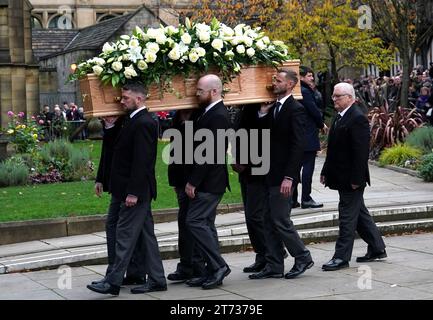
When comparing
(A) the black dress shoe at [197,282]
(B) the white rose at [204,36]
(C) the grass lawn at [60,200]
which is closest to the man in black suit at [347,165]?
(A) the black dress shoe at [197,282]

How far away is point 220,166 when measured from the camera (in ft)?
30.8

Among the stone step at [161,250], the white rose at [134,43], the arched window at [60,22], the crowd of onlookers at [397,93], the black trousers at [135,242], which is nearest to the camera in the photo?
the black trousers at [135,242]

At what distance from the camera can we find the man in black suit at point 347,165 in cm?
1001

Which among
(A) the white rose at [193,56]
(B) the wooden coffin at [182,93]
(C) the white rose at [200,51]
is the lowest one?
(B) the wooden coffin at [182,93]

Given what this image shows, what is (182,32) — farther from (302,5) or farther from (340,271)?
(302,5)

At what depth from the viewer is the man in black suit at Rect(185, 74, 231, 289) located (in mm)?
Answer: 9234

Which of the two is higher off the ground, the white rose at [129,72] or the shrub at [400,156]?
the white rose at [129,72]

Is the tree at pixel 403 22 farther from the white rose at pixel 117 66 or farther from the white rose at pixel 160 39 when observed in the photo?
the white rose at pixel 117 66

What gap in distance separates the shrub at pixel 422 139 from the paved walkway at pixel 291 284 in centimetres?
878

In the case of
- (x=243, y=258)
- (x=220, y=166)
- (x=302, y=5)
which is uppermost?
(x=302, y=5)

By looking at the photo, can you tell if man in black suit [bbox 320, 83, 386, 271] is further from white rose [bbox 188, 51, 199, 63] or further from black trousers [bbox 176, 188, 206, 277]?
white rose [bbox 188, 51, 199, 63]
